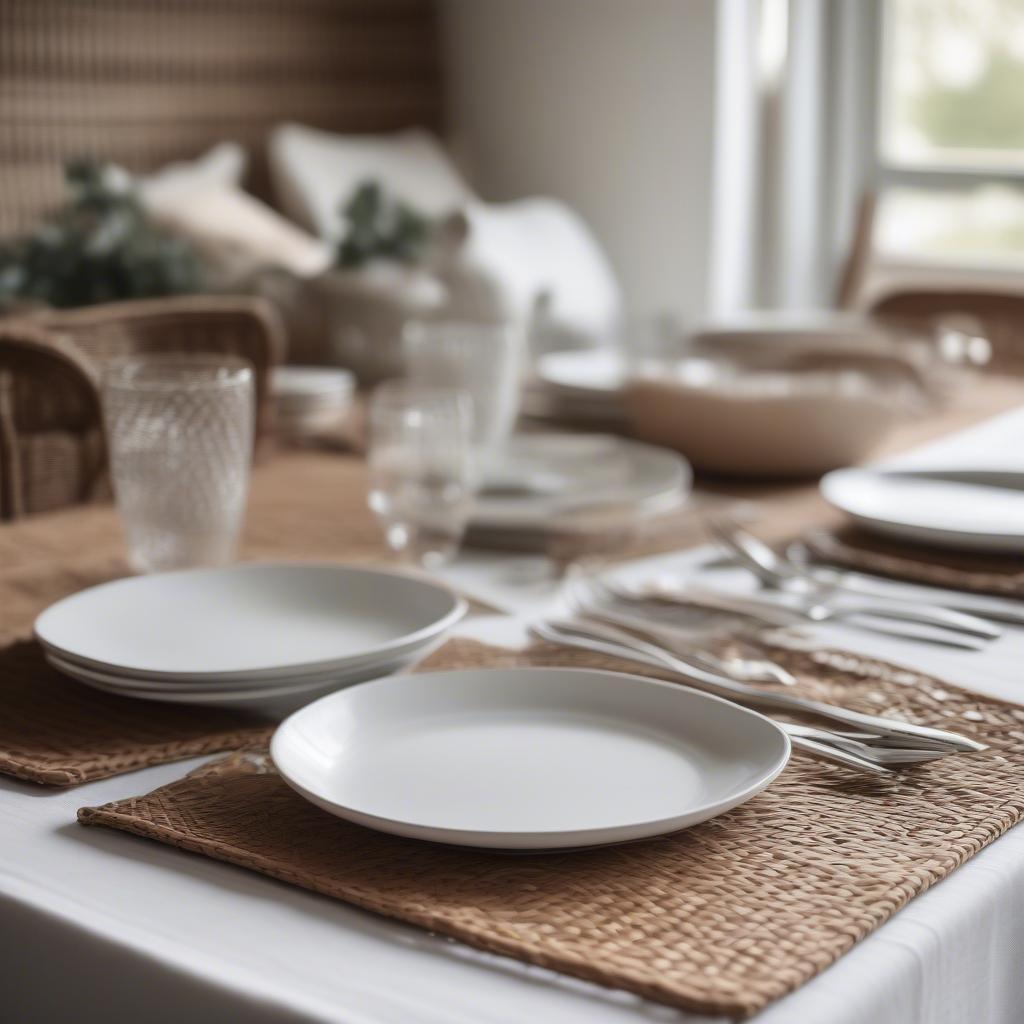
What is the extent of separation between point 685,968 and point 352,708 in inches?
9.5

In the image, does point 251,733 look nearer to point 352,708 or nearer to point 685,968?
point 352,708

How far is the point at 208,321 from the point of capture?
4.87ft

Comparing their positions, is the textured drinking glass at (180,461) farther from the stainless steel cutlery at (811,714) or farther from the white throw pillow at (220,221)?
the white throw pillow at (220,221)

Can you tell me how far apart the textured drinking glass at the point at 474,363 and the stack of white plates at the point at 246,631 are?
0.42m

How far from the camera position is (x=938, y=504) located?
116 cm

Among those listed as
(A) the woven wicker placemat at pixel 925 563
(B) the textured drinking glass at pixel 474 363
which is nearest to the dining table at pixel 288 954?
(A) the woven wicker placemat at pixel 925 563

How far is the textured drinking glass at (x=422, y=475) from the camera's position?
101 cm

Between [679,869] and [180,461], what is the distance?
1.65ft

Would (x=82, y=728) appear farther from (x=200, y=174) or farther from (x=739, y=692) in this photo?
(x=200, y=174)

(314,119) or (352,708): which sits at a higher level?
(314,119)

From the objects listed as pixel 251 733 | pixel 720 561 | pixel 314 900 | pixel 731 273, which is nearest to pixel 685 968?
pixel 314 900

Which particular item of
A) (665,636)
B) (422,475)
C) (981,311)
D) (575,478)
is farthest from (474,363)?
(981,311)

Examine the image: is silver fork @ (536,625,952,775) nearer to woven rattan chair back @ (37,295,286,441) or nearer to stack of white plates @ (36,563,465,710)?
stack of white plates @ (36,563,465,710)

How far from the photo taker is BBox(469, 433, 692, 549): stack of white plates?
1.08 m
